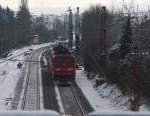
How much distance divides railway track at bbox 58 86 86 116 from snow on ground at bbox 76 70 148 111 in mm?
833

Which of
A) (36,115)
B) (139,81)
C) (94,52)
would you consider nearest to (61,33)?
(94,52)

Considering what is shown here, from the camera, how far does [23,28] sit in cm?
8669

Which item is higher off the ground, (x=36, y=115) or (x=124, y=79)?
(x=36, y=115)

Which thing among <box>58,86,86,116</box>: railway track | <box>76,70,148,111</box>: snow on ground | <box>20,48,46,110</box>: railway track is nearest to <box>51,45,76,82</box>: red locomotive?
<box>58,86,86,116</box>: railway track

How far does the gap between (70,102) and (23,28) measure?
205 ft

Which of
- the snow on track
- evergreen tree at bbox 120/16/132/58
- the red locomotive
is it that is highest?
evergreen tree at bbox 120/16/132/58

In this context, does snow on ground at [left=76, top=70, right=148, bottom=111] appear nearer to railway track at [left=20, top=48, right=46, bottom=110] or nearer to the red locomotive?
the red locomotive

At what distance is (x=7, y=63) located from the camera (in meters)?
54.7

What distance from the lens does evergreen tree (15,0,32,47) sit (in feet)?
282

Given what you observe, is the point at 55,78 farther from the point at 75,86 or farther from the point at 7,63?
the point at 7,63

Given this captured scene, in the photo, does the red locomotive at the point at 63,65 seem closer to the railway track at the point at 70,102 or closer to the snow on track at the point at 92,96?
the railway track at the point at 70,102

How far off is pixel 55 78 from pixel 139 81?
10935 mm

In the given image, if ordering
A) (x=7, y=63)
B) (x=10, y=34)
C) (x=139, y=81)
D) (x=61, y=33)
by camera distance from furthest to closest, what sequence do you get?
1. (x=61, y=33)
2. (x=10, y=34)
3. (x=7, y=63)
4. (x=139, y=81)

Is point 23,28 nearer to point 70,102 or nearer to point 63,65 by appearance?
point 63,65
